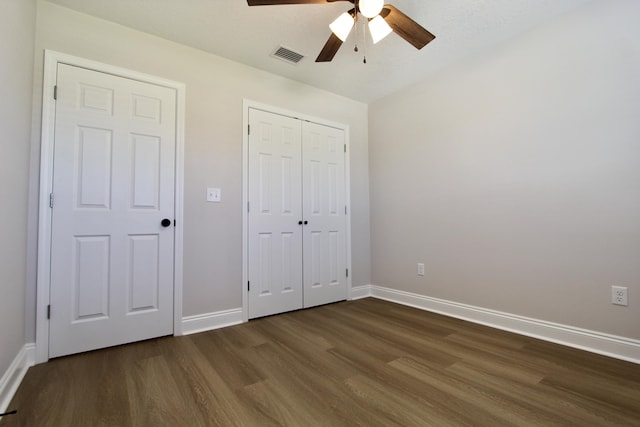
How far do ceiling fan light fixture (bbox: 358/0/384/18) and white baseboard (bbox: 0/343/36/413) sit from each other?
2.73 meters

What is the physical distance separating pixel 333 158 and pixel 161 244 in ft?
6.67

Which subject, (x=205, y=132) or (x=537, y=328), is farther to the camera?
(x=205, y=132)

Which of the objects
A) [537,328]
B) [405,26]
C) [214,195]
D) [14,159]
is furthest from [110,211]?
[537,328]

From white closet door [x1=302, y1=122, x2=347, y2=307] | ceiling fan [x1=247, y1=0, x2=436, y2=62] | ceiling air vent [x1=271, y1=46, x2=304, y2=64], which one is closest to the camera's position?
ceiling fan [x1=247, y1=0, x2=436, y2=62]

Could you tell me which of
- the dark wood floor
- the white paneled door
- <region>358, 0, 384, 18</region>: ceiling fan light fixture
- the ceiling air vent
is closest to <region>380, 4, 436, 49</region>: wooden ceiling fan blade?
<region>358, 0, 384, 18</region>: ceiling fan light fixture

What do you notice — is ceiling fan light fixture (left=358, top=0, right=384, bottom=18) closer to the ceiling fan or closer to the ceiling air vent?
the ceiling fan

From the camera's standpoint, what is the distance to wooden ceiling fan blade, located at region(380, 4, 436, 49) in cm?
176

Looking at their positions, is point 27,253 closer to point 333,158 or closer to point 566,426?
point 333,158

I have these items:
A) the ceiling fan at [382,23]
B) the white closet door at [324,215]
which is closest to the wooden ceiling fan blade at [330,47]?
the ceiling fan at [382,23]

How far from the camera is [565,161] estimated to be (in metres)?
2.18

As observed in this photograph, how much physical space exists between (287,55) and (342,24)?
1012mm

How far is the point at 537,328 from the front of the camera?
7.51 feet

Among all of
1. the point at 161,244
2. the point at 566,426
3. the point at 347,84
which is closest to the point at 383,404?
the point at 566,426

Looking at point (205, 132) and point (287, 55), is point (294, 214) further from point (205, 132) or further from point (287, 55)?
point (287, 55)
